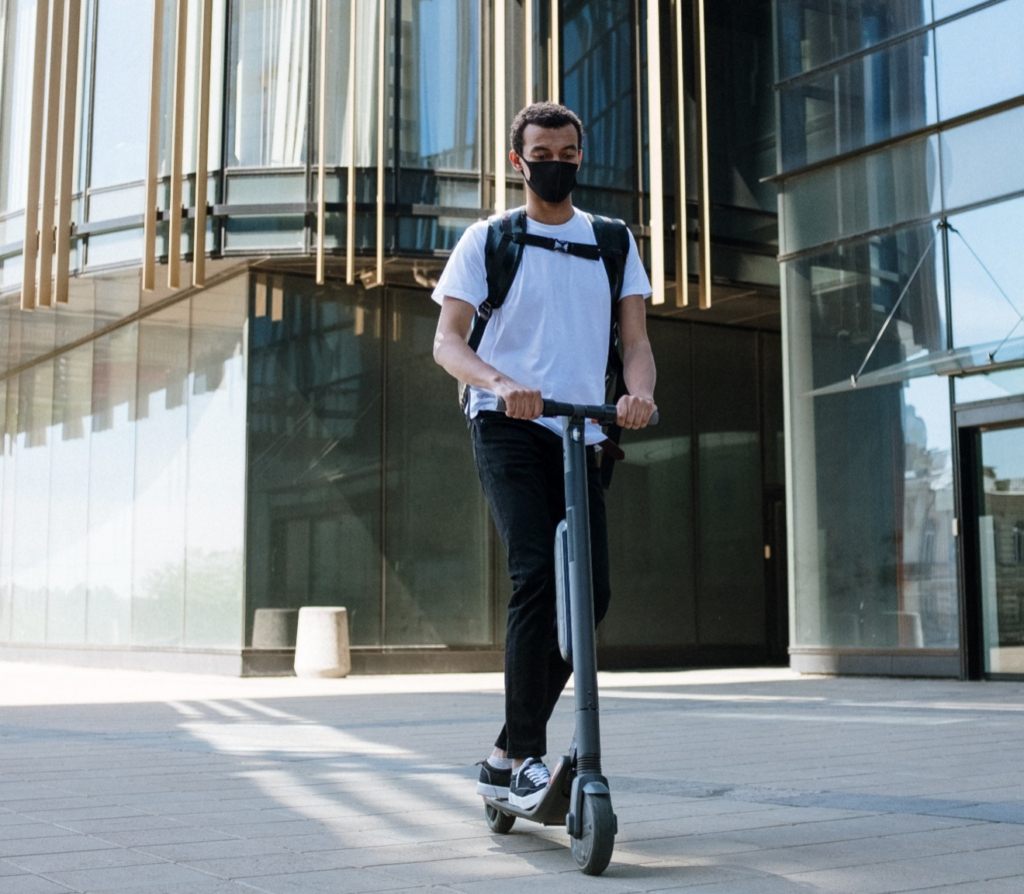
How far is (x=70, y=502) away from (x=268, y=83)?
23.0ft

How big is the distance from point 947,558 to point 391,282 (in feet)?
23.9

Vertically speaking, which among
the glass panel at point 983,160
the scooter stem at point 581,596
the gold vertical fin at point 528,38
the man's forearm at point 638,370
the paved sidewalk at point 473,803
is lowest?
the paved sidewalk at point 473,803

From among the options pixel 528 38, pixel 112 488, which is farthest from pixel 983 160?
pixel 112 488

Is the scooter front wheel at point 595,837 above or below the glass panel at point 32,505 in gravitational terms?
below

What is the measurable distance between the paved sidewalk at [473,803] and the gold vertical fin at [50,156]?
22.6 feet

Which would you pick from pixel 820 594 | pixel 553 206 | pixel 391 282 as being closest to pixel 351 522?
pixel 391 282

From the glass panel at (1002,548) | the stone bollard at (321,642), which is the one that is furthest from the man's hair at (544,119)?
the stone bollard at (321,642)

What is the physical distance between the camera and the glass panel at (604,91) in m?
16.7

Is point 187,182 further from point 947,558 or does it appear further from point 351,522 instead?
point 947,558

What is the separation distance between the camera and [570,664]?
11.9ft

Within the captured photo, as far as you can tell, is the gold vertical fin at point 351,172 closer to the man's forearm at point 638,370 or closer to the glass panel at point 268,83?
the glass panel at point 268,83

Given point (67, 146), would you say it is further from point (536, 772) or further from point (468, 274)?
point (536, 772)

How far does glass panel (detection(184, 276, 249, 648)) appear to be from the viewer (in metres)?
15.8

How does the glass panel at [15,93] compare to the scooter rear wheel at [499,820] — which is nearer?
the scooter rear wheel at [499,820]
